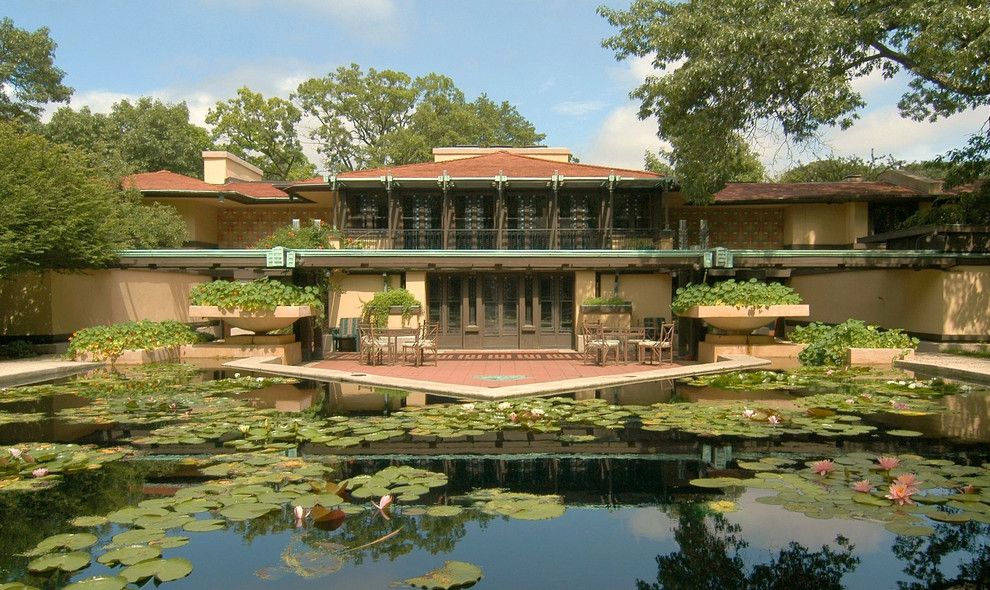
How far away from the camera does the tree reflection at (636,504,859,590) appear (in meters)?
3.80

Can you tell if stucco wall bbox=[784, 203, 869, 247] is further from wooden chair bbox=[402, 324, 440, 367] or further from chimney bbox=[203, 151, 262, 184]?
chimney bbox=[203, 151, 262, 184]

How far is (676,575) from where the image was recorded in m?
3.93

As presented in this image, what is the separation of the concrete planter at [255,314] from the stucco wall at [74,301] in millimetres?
3954

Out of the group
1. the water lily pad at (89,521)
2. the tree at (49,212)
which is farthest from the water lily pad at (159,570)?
the tree at (49,212)

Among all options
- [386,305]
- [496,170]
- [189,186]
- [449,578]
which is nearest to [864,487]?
[449,578]

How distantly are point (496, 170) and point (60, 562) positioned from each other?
1803 cm

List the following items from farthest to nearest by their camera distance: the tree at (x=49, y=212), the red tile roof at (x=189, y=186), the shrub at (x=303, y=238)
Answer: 1. the red tile roof at (x=189, y=186)
2. the shrub at (x=303, y=238)
3. the tree at (x=49, y=212)

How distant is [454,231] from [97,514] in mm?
16694

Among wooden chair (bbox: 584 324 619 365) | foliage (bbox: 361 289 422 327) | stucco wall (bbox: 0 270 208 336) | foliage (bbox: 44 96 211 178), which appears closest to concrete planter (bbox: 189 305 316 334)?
foliage (bbox: 361 289 422 327)

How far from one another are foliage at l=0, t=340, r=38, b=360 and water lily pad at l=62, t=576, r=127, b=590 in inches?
585

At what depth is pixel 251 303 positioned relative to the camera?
49.8 ft

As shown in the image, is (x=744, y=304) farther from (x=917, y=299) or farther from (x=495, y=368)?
(x=917, y=299)

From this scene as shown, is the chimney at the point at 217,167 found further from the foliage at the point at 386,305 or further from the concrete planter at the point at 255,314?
the concrete planter at the point at 255,314

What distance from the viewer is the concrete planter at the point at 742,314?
583 inches
